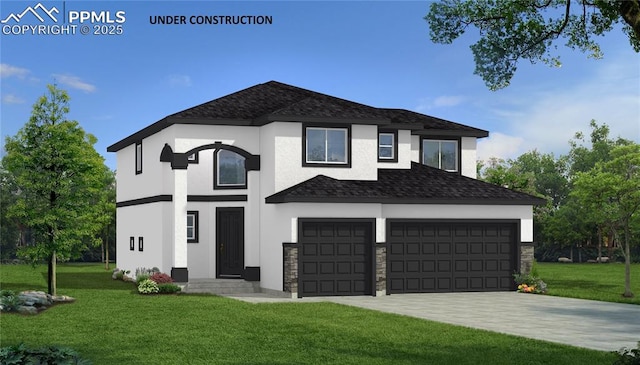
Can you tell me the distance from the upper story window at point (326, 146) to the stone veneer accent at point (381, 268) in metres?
3.40

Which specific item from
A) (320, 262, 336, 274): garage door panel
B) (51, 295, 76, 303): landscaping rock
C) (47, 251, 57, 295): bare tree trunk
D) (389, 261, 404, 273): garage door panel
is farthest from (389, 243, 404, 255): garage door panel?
(47, 251, 57, 295): bare tree trunk

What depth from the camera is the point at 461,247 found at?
29984mm

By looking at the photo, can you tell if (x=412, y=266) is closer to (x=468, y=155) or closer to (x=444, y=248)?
(x=444, y=248)

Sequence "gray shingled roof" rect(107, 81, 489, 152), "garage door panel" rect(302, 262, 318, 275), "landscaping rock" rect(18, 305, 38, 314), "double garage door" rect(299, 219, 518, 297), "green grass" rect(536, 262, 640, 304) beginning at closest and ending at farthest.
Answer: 1. "landscaping rock" rect(18, 305, 38, 314)
2. "garage door panel" rect(302, 262, 318, 275)
3. "double garage door" rect(299, 219, 518, 297)
4. "green grass" rect(536, 262, 640, 304)
5. "gray shingled roof" rect(107, 81, 489, 152)

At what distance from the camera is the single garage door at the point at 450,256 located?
29.2 metres

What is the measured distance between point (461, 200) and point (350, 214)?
433 centimetres

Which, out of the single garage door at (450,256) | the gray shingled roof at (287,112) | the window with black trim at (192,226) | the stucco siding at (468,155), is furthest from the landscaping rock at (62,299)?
the stucco siding at (468,155)

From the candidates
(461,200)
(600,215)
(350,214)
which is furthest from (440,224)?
(600,215)

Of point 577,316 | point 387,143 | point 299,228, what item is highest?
point 387,143

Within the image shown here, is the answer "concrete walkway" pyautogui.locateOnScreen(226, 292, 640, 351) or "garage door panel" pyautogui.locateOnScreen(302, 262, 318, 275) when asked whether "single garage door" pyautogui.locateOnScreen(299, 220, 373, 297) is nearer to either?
"garage door panel" pyautogui.locateOnScreen(302, 262, 318, 275)

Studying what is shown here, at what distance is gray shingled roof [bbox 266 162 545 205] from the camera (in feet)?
90.6

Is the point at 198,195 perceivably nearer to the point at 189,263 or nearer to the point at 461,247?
the point at 189,263

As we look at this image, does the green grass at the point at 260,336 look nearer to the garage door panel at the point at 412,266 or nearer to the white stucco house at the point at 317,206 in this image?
the white stucco house at the point at 317,206

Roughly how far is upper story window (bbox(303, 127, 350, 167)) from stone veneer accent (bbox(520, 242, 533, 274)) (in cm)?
713
